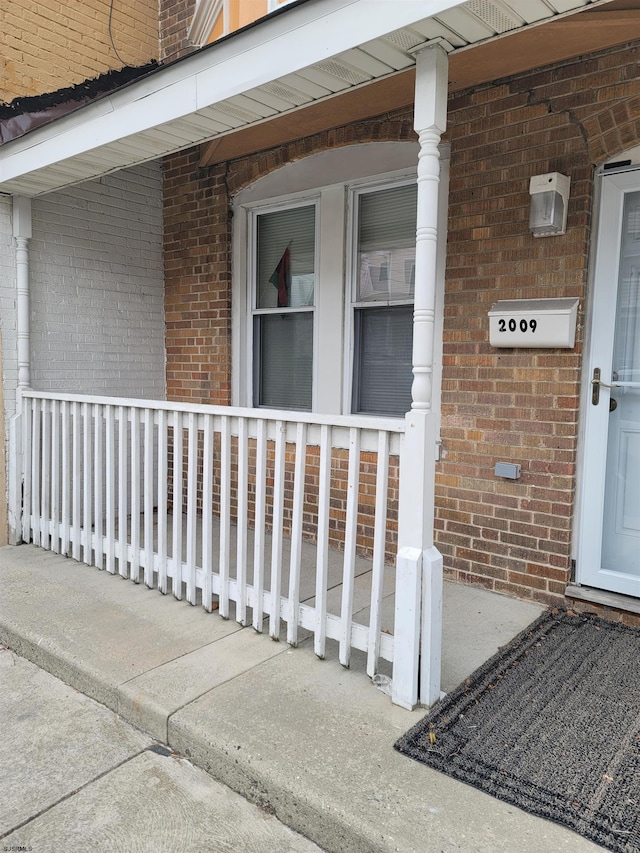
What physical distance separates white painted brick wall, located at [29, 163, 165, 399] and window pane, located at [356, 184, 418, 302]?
6.93 ft

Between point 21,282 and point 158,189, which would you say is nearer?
point 21,282

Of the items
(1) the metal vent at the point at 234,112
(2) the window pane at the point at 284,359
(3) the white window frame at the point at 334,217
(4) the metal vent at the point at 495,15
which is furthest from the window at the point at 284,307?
(4) the metal vent at the point at 495,15

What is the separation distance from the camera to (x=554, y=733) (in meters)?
2.33

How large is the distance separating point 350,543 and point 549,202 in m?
2.06

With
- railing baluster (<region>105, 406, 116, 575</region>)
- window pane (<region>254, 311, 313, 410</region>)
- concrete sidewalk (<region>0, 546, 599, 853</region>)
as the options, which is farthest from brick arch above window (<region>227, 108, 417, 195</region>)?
concrete sidewalk (<region>0, 546, 599, 853</region>)

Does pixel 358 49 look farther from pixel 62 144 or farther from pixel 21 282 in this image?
pixel 21 282

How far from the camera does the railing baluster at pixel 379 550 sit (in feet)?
8.48

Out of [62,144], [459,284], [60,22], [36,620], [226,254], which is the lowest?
[36,620]

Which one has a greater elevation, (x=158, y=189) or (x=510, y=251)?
(x=158, y=189)

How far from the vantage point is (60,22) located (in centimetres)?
502

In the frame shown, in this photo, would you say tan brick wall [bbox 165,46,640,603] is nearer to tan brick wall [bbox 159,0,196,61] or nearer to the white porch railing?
the white porch railing

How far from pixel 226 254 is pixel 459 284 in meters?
2.15

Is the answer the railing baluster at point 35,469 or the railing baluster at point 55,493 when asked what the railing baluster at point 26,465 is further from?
the railing baluster at point 55,493

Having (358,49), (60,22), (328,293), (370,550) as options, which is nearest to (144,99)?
(358,49)
